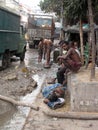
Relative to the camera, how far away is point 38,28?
33.2m

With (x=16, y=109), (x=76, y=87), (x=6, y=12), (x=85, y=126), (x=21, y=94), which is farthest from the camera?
(x=6, y=12)

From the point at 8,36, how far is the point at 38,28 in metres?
15.7

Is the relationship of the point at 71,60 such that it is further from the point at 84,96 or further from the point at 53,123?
the point at 53,123

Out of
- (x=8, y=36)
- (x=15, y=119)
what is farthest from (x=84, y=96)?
(x=8, y=36)

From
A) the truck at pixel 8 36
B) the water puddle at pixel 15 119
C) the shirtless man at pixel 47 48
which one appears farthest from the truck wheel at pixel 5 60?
the water puddle at pixel 15 119

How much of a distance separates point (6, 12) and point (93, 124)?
10.7 metres

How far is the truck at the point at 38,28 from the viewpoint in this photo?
33.1 m

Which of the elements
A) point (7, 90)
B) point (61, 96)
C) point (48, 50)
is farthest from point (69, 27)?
point (61, 96)

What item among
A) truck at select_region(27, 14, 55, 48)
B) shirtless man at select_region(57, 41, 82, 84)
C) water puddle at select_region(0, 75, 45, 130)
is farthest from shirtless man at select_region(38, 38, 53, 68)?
truck at select_region(27, 14, 55, 48)

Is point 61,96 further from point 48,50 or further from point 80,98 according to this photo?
point 48,50

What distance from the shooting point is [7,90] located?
1114 cm

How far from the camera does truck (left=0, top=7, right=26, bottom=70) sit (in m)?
16.4

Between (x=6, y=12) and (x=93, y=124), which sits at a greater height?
(x=6, y=12)

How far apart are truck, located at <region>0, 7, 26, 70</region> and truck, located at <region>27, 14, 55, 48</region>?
11651 millimetres
